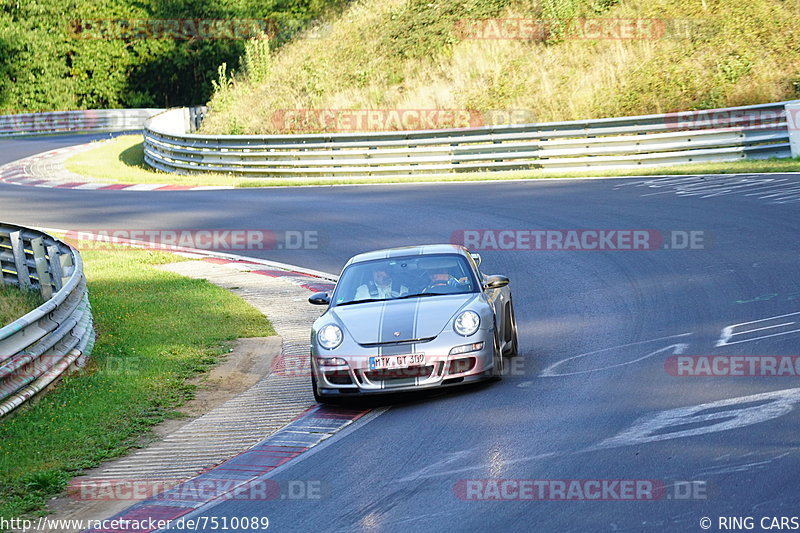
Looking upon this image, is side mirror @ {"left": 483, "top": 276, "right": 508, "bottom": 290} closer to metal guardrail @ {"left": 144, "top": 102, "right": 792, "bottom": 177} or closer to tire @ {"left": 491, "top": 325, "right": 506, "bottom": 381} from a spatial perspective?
tire @ {"left": 491, "top": 325, "right": 506, "bottom": 381}

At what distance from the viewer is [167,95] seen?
66062 mm

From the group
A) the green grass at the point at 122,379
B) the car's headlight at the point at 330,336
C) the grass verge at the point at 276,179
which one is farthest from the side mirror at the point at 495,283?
the grass verge at the point at 276,179

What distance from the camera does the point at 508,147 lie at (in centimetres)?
2694

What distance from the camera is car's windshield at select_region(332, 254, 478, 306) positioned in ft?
35.1

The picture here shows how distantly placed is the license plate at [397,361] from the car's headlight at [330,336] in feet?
1.63

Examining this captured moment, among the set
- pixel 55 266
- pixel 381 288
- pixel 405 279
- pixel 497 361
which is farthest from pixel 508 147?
pixel 497 361

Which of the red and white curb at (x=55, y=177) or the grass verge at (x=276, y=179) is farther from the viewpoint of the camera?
the red and white curb at (x=55, y=177)

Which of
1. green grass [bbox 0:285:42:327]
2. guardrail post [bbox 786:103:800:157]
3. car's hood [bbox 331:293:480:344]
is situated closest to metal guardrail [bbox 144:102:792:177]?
guardrail post [bbox 786:103:800:157]

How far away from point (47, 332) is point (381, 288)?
3336mm

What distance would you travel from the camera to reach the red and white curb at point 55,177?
1202 inches

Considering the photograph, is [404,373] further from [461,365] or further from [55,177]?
[55,177]

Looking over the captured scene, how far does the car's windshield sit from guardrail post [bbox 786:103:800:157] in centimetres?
1484

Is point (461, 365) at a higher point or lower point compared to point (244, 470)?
higher

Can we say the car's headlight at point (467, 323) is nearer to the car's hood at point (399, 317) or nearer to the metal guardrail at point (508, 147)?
the car's hood at point (399, 317)
